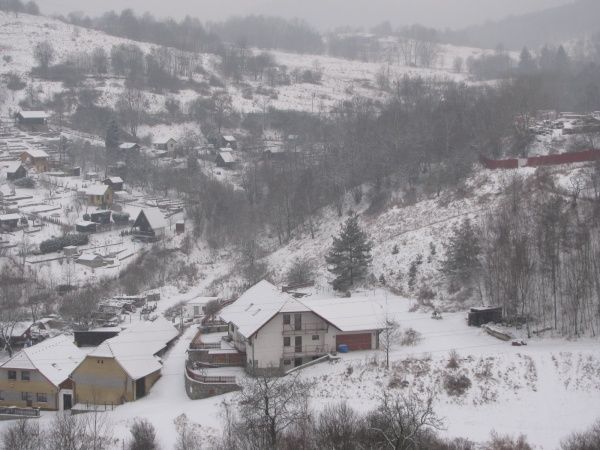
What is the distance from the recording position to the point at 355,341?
31.4 metres

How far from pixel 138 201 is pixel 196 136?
16.7m

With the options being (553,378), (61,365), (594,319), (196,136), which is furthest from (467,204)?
(196,136)

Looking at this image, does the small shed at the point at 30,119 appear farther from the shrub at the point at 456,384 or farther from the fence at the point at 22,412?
the shrub at the point at 456,384

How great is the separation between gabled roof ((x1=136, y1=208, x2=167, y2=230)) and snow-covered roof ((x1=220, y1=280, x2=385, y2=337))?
1850cm

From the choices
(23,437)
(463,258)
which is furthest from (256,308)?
(23,437)

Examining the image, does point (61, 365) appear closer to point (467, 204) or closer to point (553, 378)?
point (553, 378)

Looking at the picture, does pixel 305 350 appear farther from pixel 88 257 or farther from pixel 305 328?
pixel 88 257

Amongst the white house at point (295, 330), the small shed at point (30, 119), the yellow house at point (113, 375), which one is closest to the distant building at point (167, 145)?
the small shed at point (30, 119)

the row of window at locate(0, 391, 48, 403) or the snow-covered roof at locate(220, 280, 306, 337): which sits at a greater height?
the snow-covered roof at locate(220, 280, 306, 337)

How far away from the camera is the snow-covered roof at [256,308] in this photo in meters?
30.2

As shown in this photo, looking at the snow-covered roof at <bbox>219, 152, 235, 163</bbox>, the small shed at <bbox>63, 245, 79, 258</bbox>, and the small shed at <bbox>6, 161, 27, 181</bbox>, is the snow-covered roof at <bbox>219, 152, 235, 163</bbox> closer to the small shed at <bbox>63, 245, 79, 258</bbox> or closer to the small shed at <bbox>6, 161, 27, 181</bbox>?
the small shed at <bbox>6, 161, 27, 181</bbox>

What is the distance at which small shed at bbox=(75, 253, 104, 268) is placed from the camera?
46.2 metres

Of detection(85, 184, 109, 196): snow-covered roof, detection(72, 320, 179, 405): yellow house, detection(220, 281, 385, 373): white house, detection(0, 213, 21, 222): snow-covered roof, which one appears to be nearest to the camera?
detection(72, 320, 179, 405): yellow house

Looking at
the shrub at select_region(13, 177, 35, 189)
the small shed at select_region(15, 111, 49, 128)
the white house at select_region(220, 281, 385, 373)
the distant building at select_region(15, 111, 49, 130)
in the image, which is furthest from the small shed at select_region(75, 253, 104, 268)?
the small shed at select_region(15, 111, 49, 128)
